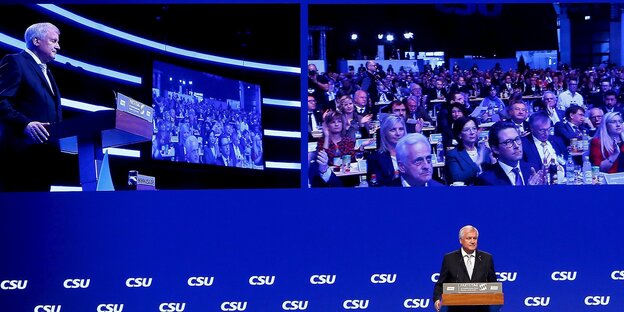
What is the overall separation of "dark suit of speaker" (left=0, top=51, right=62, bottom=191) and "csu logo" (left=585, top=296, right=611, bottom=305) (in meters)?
4.50

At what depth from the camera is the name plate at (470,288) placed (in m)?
5.76

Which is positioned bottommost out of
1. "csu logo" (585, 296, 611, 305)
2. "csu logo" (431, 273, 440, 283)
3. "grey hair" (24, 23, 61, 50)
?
"csu logo" (585, 296, 611, 305)

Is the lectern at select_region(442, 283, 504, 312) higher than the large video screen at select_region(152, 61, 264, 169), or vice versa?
the large video screen at select_region(152, 61, 264, 169)

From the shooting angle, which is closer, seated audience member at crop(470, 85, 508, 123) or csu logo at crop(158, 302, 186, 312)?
csu logo at crop(158, 302, 186, 312)

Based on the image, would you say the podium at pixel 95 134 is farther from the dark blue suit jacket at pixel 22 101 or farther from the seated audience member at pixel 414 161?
the seated audience member at pixel 414 161

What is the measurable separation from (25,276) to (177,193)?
1.35 meters

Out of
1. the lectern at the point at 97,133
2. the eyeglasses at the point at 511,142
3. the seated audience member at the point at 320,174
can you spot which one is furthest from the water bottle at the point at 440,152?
the lectern at the point at 97,133

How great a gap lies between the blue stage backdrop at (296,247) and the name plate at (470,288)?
7.33 feet

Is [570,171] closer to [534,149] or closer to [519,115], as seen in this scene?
[534,149]

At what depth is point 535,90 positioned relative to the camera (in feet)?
27.8

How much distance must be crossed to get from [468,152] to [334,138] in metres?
1.13

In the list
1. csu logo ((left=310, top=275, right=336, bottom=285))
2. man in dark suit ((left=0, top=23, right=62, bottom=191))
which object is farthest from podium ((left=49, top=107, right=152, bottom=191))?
csu logo ((left=310, top=275, right=336, bottom=285))

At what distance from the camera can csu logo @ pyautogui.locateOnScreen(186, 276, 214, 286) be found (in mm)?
7965

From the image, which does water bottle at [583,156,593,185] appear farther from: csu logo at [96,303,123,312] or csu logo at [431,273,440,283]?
csu logo at [96,303,123,312]
